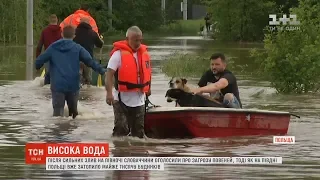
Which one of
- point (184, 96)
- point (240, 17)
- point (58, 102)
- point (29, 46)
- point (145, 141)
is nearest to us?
point (145, 141)

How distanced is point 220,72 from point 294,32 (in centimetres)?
846

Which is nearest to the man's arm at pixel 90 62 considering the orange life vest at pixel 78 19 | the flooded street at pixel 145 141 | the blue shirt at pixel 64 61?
the blue shirt at pixel 64 61

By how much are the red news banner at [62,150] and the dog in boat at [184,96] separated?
1834mm

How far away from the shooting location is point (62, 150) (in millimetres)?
12906

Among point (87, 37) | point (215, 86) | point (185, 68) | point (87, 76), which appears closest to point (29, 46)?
point (185, 68)

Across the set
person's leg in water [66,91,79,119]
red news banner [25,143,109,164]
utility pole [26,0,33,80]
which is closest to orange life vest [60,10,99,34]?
utility pole [26,0,33,80]

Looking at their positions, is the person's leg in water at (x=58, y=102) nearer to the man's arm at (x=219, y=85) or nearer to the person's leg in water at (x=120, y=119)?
the person's leg in water at (x=120, y=119)

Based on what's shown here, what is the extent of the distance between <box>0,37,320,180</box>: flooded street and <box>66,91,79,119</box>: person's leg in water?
0.51 feet

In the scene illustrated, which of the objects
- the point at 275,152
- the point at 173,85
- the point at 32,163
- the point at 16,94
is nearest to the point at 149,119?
the point at 173,85

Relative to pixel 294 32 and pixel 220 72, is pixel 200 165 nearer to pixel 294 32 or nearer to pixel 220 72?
pixel 220 72

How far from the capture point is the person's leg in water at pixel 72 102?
17.0m

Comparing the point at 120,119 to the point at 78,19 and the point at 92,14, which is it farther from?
the point at 92,14

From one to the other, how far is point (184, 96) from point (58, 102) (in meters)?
2.72

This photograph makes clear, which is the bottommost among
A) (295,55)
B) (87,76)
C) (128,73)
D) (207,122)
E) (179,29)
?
(179,29)
